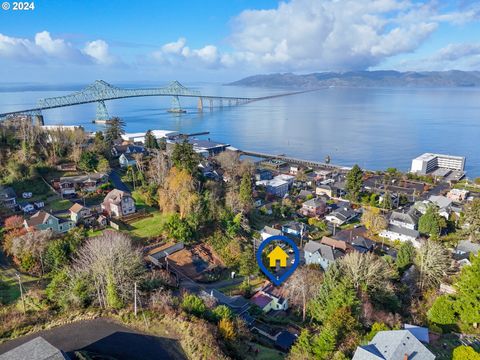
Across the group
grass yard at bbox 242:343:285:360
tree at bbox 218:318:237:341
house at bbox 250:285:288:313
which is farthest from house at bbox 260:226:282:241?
tree at bbox 218:318:237:341

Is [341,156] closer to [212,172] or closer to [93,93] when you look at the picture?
[212,172]

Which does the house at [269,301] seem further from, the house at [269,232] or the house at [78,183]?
the house at [78,183]

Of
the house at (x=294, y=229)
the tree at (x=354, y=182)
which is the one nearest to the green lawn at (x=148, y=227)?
the house at (x=294, y=229)

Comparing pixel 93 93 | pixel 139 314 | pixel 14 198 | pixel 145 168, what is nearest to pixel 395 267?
pixel 139 314

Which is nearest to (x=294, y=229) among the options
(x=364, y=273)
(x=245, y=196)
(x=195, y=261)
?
(x=245, y=196)

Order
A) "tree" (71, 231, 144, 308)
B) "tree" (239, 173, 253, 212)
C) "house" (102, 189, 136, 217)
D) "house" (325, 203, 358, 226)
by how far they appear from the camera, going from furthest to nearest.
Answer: "house" (325, 203, 358, 226) < "tree" (239, 173, 253, 212) < "house" (102, 189, 136, 217) < "tree" (71, 231, 144, 308)

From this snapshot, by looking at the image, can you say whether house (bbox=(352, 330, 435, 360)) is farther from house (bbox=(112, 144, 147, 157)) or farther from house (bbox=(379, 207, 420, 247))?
house (bbox=(112, 144, 147, 157))
